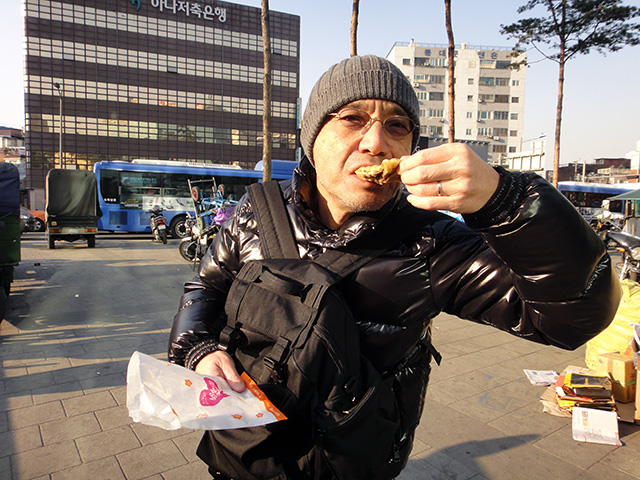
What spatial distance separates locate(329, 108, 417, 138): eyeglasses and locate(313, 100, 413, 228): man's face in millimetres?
10

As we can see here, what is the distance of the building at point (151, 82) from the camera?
1697 inches

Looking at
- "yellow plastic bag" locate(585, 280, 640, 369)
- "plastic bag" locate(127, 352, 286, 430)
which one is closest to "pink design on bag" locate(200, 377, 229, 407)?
"plastic bag" locate(127, 352, 286, 430)

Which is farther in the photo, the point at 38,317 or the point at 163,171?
the point at 163,171

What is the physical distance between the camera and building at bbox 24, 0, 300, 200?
43.1 m

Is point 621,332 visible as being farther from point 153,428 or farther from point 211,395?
point 211,395

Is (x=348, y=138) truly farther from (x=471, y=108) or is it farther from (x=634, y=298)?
(x=471, y=108)

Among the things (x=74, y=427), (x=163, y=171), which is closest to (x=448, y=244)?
(x=74, y=427)

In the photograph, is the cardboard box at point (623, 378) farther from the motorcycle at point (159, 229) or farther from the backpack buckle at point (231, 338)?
the motorcycle at point (159, 229)

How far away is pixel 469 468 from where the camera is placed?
2812mm

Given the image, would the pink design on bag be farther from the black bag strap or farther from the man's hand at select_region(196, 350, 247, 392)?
the black bag strap

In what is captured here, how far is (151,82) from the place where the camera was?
47.5 metres

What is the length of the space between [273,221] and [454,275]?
66 cm

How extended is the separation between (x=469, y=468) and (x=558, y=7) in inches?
938

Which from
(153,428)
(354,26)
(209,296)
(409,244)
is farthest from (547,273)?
(354,26)
